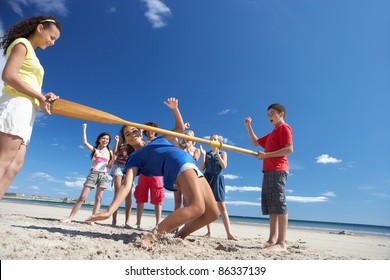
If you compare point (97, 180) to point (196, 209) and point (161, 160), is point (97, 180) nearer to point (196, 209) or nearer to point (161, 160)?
point (161, 160)

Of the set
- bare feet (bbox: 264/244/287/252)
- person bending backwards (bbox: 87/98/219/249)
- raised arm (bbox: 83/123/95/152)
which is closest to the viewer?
person bending backwards (bbox: 87/98/219/249)

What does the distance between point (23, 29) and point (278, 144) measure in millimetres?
2914

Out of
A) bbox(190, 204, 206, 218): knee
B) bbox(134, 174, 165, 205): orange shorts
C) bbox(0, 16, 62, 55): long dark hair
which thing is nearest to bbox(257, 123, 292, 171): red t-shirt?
bbox(190, 204, 206, 218): knee

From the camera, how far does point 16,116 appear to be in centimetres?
215

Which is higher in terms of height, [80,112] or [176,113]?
[176,113]

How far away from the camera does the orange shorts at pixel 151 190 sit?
15.5 ft

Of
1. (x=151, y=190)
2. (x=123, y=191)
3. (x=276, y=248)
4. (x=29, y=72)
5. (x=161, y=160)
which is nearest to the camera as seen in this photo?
(x=29, y=72)

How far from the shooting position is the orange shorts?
15.5ft

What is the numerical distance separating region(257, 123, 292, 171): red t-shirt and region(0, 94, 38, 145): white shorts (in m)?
A: 2.51

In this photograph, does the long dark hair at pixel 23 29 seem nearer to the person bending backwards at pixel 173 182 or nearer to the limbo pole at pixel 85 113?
the limbo pole at pixel 85 113

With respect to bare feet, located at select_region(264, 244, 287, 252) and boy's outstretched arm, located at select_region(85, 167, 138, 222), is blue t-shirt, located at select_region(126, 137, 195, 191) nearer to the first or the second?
boy's outstretched arm, located at select_region(85, 167, 138, 222)

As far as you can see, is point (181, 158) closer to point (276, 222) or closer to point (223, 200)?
point (276, 222)

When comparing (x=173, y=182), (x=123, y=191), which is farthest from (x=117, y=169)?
(x=173, y=182)
